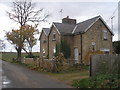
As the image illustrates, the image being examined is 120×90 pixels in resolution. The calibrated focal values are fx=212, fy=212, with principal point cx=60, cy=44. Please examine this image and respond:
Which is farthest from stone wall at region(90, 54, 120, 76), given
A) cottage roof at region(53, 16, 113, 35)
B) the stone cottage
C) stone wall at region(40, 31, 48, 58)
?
stone wall at region(40, 31, 48, 58)

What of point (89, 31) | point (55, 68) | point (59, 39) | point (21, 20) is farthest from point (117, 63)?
point (21, 20)

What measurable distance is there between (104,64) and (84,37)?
13933 mm

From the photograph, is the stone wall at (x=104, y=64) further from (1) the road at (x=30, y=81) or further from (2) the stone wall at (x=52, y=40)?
(2) the stone wall at (x=52, y=40)

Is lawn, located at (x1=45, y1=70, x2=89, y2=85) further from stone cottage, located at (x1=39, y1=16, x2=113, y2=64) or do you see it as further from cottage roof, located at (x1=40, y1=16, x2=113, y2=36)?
cottage roof, located at (x1=40, y1=16, x2=113, y2=36)

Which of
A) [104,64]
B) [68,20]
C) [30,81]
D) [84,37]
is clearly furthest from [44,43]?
[30,81]

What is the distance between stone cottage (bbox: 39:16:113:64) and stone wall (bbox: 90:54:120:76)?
1156cm

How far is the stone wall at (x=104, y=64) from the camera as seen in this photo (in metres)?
16.4

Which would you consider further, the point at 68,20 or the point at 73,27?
the point at 68,20

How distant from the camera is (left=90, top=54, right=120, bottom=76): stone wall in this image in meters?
16.4

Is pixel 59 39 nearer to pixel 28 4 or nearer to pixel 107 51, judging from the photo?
pixel 107 51

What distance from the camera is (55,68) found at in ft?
71.2

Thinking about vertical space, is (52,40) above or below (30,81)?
above

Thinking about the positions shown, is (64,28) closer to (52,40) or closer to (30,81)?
(52,40)

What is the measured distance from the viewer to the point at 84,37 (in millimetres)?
30391
